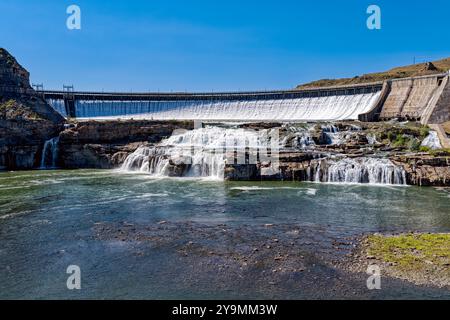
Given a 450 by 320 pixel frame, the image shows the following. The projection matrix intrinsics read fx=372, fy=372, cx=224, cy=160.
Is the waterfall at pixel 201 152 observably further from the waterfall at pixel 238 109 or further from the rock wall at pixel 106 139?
the waterfall at pixel 238 109

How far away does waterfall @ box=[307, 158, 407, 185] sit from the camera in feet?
101

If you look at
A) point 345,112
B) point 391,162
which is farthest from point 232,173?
point 345,112

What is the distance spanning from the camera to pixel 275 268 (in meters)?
12.8

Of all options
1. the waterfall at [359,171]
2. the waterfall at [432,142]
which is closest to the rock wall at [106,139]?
the waterfall at [359,171]

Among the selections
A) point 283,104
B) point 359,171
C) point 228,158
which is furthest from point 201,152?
point 283,104

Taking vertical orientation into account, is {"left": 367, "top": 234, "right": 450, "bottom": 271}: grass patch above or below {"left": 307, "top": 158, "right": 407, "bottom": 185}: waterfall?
below

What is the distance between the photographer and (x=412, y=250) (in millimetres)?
13883

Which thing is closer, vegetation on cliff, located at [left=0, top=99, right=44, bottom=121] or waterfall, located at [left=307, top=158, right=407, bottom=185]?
waterfall, located at [left=307, top=158, right=407, bottom=185]

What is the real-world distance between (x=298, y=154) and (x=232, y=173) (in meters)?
6.37

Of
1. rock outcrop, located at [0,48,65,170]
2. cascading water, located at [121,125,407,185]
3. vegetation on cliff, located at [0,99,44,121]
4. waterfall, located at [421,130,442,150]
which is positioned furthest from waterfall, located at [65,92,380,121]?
waterfall, located at [421,130,442,150]

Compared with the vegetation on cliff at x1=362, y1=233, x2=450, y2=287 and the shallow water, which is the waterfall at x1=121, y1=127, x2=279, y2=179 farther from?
the vegetation on cliff at x1=362, y1=233, x2=450, y2=287

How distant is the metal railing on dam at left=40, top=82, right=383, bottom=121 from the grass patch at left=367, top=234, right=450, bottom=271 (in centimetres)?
4208
